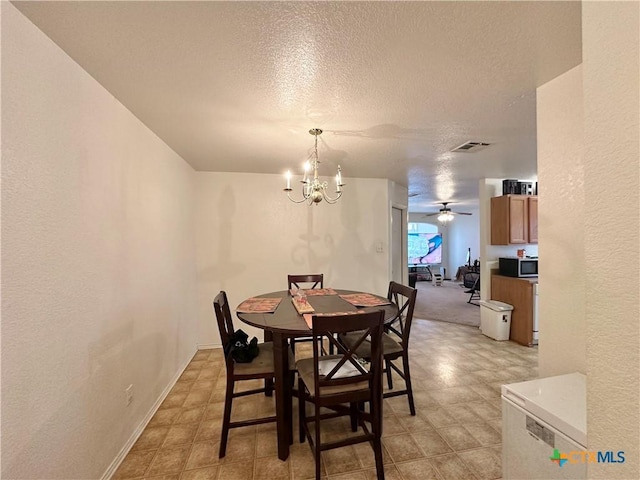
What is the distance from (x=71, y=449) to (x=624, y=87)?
8.06 feet

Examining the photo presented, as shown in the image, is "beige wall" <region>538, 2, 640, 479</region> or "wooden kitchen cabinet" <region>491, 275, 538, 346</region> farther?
"wooden kitchen cabinet" <region>491, 275, 538, 346</region>

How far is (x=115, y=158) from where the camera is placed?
178 centimetres

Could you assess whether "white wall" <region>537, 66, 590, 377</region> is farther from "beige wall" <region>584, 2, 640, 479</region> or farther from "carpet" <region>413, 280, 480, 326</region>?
"carpet" <region>413, 280, 480, 326</region>

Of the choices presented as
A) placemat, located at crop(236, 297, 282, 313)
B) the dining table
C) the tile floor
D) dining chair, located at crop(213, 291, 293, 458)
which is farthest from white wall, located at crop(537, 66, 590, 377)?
placemat, located at crop(236, 297, 282, 313)

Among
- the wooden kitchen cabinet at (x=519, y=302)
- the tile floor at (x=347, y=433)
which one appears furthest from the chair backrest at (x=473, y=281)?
the tile floor at (x=347, y=433)

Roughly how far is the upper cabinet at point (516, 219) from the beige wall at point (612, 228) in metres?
3.74

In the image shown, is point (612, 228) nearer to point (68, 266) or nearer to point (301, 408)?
point (301, 408)

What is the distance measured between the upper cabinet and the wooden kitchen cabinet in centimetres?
57

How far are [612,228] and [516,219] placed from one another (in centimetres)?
387

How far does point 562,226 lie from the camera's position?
64.0 inches

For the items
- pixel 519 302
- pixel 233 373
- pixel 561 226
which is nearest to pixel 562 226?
pixel 561 226

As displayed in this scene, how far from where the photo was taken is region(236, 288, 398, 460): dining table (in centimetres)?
174

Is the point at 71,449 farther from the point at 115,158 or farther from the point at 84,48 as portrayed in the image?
the point at 84,48

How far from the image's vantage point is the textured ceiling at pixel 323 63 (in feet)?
3.65
